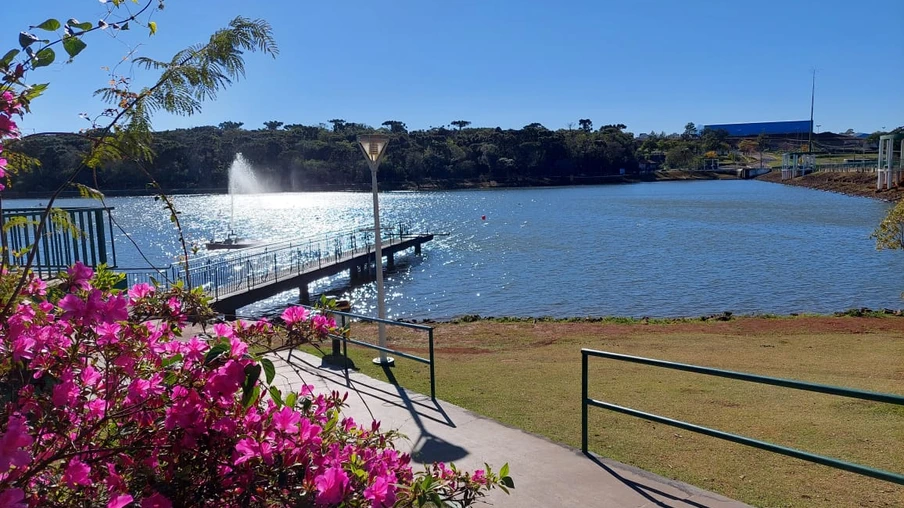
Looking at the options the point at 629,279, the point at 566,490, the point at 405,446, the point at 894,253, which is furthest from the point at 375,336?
the point at 894,253

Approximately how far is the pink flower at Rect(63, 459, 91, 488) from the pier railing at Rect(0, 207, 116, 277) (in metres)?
0.71

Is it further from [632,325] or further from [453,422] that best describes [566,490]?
[632,325]

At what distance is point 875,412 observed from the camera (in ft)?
25.3

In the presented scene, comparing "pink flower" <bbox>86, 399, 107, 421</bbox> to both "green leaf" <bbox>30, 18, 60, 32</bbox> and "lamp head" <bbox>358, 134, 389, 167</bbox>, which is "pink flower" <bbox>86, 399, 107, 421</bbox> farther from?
"lamp head" <bbox>358, 134, 389, 167</bbox>

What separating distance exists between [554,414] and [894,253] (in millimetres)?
33101

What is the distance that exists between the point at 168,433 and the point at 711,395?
8191mm

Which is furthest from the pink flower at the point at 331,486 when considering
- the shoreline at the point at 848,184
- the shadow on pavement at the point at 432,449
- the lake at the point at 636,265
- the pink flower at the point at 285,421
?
the shoreline at the point at 848,184

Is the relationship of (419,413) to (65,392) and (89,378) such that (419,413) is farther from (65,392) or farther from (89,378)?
(65,392)

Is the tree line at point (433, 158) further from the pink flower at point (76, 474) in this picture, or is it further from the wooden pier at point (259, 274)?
the pink flower at point (76, 474)

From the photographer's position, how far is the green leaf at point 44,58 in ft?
6.54

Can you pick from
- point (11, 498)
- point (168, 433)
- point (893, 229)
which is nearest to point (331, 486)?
point (168, 433)

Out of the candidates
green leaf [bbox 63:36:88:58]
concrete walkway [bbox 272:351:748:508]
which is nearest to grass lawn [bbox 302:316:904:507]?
concrete walkway [bbox 272:351:748:508]

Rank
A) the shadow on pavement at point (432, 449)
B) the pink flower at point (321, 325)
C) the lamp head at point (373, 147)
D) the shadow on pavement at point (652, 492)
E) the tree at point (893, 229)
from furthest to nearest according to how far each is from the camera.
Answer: the tree at point (893, 229) < the lamp head at point (373, 147) < the shadow on pavement at point (432, 449) < the shadow on pavement at point (652, 492) < the pink flower at point (321, 325)

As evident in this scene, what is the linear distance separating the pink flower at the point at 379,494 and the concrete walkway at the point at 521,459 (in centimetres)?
154
